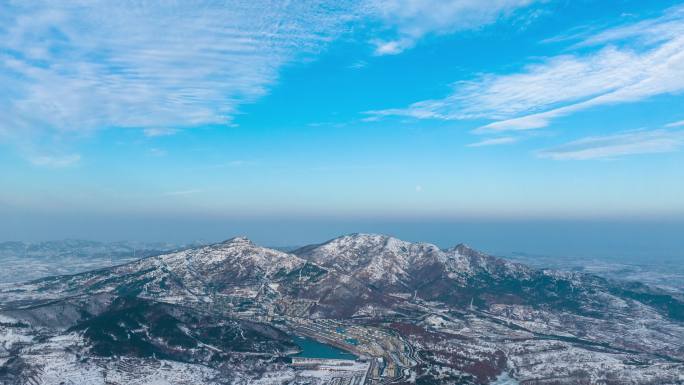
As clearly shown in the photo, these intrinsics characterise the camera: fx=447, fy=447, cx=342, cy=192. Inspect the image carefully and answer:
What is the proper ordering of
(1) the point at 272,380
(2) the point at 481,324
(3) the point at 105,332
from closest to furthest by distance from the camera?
(1) the point at 272,380
(3) the point at 105,332
(2) the point at 481,324

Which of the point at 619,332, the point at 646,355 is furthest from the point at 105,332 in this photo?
the point at 619,332

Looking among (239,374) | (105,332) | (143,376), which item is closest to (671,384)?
(239,374)

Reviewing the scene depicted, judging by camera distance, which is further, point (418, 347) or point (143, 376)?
point (418, 347)

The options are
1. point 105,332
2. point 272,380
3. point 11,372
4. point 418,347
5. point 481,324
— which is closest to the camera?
point 11,372

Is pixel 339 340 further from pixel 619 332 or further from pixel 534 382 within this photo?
pixel 619 332

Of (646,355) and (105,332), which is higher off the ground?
(105,332)

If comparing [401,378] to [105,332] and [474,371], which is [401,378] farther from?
[105,332]
